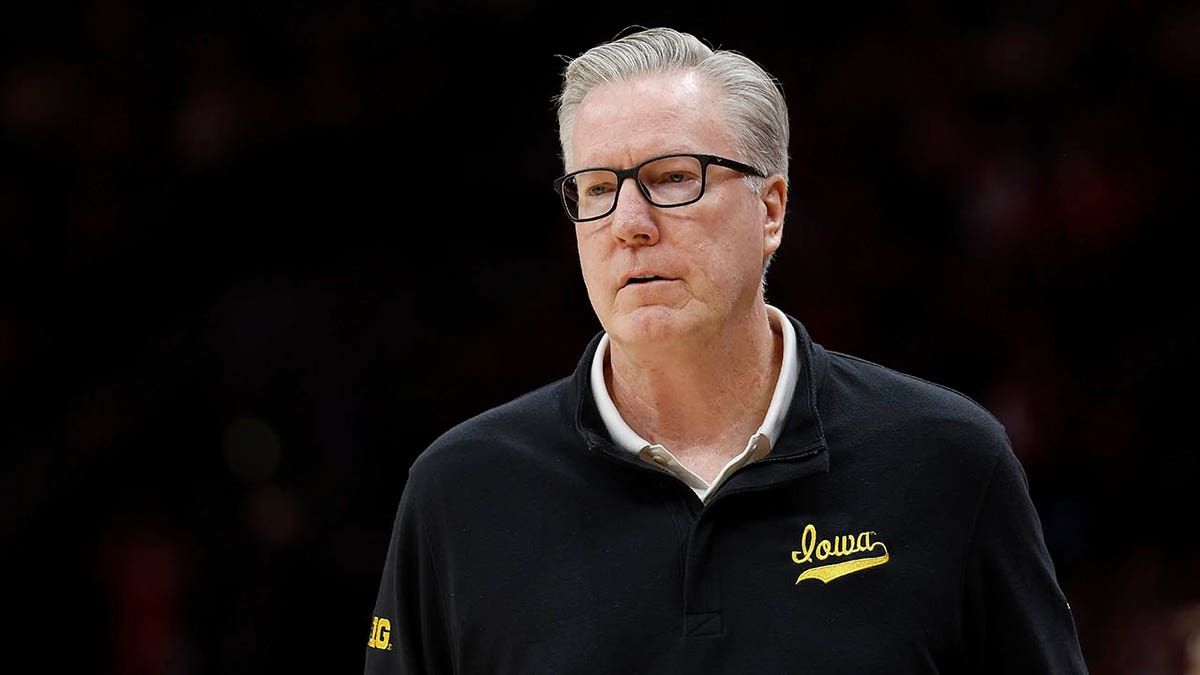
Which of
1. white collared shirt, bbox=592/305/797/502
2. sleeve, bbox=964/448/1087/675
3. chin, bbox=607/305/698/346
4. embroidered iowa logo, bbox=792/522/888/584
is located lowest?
sleeve, bbox=964/448/1087/675

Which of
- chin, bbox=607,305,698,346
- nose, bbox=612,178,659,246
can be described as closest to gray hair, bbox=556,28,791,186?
nose, bbox=612,178,659,246

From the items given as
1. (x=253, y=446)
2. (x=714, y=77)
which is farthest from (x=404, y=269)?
(x=714, y=77)

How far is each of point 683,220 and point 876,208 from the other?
11.9ft

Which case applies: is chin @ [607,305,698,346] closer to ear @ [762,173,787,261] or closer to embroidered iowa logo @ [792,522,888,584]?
ear @ [762,173,787,261]

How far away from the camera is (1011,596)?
8.29 ft

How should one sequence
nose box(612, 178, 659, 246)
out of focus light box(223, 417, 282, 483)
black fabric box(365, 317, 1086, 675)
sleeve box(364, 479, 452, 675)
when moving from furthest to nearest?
1. out of focus light box(223, 417, 282, 483)
2. sleeve box(364, 479, 452, 675)
3. nose box(612, 178, 659, 246)
4. black fabric box(365, 317, 1086, 675)

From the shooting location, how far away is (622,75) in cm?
265

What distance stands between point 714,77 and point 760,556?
77cm

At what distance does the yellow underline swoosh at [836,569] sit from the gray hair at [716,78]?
625 mm

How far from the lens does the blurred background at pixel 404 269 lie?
215 inches

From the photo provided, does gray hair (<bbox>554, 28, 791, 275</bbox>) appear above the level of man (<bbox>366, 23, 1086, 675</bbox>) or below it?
above

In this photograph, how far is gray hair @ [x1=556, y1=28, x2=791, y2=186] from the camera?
104 inches

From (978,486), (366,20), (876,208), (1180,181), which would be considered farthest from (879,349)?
(978,486)

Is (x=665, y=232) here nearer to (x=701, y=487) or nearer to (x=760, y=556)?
(x=701, y=487)
